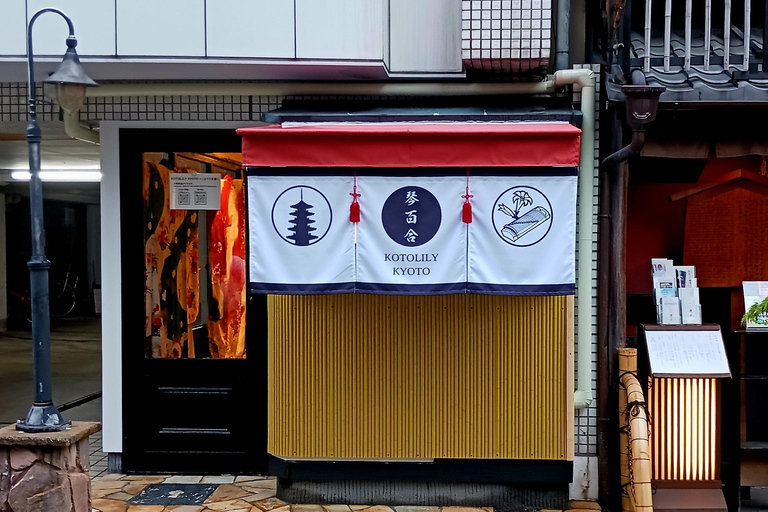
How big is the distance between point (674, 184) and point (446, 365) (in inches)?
112

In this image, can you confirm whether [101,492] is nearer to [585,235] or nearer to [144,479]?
[144,479]

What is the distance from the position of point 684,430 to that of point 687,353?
0.71 meters

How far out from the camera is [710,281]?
716 cm

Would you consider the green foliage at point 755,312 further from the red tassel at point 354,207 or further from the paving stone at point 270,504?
the paving stone at point 270,504

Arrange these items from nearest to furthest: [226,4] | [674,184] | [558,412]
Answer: [226,4]
[558,412]
[674,184]

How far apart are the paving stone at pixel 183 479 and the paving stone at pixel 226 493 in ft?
1.15

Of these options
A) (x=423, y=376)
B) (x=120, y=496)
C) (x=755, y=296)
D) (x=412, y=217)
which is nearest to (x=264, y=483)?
(x=120, y=496)

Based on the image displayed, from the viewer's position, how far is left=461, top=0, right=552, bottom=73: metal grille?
6492mm

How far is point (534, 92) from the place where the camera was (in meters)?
6.98

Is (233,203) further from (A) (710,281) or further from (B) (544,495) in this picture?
(A) (710,281)

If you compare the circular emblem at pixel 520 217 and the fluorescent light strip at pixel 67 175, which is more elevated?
the fluorescent light strip at pixel 67 175

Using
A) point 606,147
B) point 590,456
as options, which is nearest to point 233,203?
point 606,147

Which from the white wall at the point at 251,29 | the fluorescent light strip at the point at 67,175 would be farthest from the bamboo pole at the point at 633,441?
the fluorescent light strip at the point at 67,175

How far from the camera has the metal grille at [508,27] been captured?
649cm
